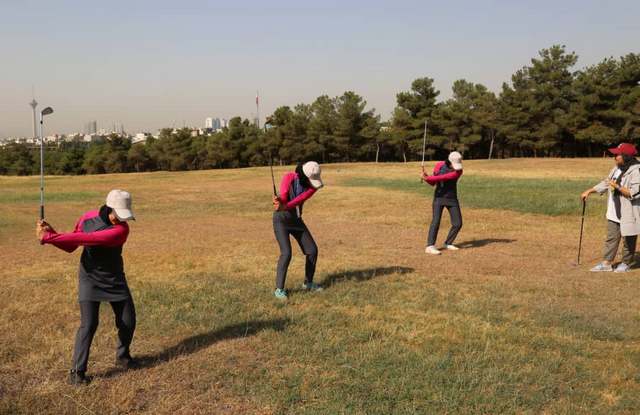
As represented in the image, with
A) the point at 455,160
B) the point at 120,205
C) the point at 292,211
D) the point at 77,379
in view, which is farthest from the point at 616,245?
the point at 77,379

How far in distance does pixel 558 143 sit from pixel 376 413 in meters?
65.1

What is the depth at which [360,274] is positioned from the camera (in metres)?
10.1

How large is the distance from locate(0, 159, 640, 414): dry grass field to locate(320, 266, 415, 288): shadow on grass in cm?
6

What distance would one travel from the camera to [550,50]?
6247 cm

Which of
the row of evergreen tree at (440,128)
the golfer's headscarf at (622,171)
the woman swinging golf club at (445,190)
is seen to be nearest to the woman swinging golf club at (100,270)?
the woman swinging golf club at (445,190)

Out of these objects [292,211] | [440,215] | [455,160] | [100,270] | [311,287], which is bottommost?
[311,287]

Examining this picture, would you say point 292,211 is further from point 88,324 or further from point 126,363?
point 88,324

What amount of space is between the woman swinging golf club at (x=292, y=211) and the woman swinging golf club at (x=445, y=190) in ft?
14.0

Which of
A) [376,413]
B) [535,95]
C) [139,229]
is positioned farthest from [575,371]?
[535,95]

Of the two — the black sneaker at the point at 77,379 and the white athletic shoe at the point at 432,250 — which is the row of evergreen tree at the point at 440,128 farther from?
the black sneaker at the point at 77,379

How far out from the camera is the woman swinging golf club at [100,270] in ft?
17.0

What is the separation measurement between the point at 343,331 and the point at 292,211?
230cm

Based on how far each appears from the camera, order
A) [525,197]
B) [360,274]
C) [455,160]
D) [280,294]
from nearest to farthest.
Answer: [280,294]
[360,274]
[455,160]
[525,197]

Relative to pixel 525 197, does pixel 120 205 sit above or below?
above
